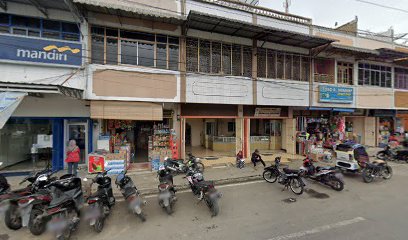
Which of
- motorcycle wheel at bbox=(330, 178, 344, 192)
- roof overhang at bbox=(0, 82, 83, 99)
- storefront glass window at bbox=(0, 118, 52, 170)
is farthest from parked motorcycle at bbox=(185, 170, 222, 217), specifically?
storefront glass window at bbox=(0, 118, 52, 170)

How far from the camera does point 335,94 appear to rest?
1353 cm

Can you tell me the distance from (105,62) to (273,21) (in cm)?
970

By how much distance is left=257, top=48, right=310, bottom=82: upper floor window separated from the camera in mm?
12055

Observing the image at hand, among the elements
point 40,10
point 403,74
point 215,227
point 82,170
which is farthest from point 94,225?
point 403,74

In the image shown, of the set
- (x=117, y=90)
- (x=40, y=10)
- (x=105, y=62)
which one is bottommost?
(x=117, y=90)

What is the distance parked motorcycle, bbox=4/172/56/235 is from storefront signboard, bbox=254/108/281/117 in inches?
423

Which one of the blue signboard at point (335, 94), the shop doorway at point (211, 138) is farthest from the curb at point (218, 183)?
the blue signboard at point (335, 94)

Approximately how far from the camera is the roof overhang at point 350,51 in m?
12.7

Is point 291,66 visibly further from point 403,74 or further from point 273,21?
point 403,74

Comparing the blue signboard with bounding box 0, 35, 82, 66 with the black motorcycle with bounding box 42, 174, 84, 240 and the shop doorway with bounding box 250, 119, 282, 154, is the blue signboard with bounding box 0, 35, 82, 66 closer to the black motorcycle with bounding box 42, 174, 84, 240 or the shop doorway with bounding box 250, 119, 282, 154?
the black motorcycle with bounding box 42, 174, 84, 240

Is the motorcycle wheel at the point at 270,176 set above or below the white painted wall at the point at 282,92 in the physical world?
below

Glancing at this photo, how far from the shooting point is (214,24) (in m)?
9.91

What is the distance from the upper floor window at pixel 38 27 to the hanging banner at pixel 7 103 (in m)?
3.50

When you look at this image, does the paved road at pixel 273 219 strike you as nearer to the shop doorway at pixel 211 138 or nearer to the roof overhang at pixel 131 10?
the shop doorway at pixel 211 138
